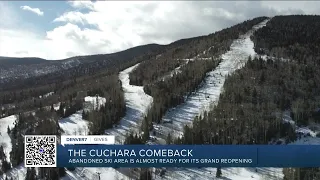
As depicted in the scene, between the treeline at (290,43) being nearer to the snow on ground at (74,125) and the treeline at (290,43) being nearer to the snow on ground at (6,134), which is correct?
the snow on ground at (74,125)

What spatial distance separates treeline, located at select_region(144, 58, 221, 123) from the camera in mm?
96125

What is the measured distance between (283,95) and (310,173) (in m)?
37.7

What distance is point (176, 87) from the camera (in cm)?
11194

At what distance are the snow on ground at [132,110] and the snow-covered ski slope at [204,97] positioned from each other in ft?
23.9

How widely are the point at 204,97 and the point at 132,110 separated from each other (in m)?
18.2

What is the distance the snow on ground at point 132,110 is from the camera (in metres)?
91.4

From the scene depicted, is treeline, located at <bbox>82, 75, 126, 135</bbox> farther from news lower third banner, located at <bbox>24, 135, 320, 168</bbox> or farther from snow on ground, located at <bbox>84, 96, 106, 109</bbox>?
news lower third banner, located at <bbox>24, 135, 320, 168</bbox>

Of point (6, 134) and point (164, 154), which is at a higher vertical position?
point (164, 154)

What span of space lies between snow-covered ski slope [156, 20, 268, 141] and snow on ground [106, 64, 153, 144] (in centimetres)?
728

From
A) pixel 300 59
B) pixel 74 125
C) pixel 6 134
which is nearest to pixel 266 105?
pixel 74 125

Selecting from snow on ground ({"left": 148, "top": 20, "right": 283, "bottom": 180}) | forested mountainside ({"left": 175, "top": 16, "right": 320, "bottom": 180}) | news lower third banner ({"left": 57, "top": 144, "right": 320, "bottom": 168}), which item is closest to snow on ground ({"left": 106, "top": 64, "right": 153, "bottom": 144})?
snow on ground ({"left": 148, "top": 20, "right": 283, "bottom": 180})

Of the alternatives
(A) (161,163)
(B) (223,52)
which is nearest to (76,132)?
(A) (161,163)

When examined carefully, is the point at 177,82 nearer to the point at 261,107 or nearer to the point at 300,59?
the point at 261,107

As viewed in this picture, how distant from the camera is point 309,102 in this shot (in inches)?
3649
